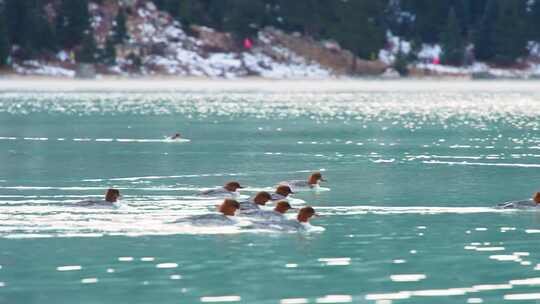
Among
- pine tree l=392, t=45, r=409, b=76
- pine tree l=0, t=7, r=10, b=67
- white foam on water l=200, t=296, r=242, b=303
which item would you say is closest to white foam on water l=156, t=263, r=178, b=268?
white foam on water l=200, t=296, r=242, b=303

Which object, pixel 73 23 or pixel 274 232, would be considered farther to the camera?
pixel 73 23

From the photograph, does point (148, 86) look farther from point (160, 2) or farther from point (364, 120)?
point (364, 120)

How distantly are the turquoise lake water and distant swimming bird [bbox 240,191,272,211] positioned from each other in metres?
1.10

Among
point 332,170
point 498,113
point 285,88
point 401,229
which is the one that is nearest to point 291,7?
point 285,88

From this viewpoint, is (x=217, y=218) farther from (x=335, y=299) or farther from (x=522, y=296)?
(x=522, y=296)

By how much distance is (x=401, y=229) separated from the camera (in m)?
30.9

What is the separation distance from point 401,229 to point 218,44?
151950 millimetres

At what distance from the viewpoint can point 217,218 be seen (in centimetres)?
3092

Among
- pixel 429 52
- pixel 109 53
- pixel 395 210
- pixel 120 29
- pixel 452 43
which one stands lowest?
pixel 429 52

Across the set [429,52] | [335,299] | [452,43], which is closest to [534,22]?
[452,43]

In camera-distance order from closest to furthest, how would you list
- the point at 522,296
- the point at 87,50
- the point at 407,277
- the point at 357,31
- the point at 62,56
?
the point at 522,296, the point at 407,277, the point at 87,50, the point at 62,56, the point at 357,31

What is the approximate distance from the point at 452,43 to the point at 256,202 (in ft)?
516

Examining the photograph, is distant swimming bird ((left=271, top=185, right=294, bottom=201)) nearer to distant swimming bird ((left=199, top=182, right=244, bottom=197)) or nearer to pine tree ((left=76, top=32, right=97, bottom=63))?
distant swimming bird ((left=199, top=182, right=244, bottom=197))

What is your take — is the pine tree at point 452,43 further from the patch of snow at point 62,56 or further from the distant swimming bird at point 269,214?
the distant swimming bird at point 269,214
